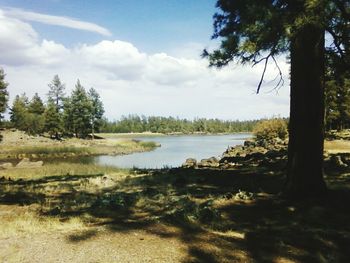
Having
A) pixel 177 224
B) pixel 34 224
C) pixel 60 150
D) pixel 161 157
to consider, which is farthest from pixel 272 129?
pixel 34 224

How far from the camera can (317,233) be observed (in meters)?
7.12

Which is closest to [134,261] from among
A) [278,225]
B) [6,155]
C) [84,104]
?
[278,225]

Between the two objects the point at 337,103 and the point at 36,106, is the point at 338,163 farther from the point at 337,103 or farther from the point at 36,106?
the point at 36,106

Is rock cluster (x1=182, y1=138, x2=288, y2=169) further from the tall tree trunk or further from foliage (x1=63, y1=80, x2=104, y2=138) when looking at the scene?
foliage (x1=63, y1=80, x2=104, y2=138)

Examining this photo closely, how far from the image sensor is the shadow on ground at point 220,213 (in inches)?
242

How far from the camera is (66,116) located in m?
82.4

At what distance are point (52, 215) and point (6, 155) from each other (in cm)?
5283

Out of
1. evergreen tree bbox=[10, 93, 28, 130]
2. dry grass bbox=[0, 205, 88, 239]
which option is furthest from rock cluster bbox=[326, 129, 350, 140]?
evergreen tree bbox=[10, 93, 28, 130]

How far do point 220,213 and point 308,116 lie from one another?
305 cm

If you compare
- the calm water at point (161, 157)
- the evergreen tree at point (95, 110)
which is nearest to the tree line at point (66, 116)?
the evergreen tree at point (95, 110)

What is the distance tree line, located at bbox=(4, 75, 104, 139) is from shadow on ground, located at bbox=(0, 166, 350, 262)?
226ft

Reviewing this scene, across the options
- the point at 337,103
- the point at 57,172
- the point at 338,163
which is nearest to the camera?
the point at 338,163

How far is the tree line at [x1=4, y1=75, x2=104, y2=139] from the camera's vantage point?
258ft

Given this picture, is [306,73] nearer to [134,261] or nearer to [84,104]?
[134,261]
